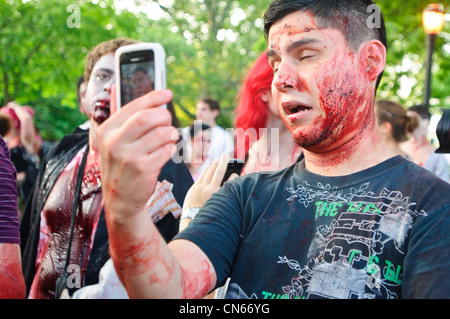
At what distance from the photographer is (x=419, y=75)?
671 inches

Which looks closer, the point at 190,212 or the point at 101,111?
the point at 190,212

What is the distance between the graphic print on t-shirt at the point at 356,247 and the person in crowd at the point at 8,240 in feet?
3.93

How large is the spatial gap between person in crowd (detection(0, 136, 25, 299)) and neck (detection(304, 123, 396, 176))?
4.38 ft

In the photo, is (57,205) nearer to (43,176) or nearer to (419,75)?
(43,176)

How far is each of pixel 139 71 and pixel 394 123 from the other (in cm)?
472

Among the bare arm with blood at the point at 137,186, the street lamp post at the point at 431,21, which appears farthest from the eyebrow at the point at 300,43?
the street lamp post at the point at 431,21

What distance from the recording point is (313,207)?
1.65m

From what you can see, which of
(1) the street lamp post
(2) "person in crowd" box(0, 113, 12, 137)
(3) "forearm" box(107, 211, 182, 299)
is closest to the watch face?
(3) "forearm" box(107, 211, 182, 299)

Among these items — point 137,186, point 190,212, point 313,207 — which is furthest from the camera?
point 190,212

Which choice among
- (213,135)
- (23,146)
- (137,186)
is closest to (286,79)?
(137,186)

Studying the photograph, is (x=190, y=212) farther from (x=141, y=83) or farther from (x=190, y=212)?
(x=141, y=83)

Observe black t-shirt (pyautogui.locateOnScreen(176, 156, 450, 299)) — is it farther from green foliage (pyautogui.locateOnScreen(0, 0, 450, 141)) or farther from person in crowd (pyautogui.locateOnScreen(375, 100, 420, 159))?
person in crowd (pyautogui.locateOnScreen(375, 100, 420, 159))

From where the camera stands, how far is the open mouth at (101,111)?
2814 mm

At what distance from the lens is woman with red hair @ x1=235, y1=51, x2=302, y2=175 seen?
3475 mm
